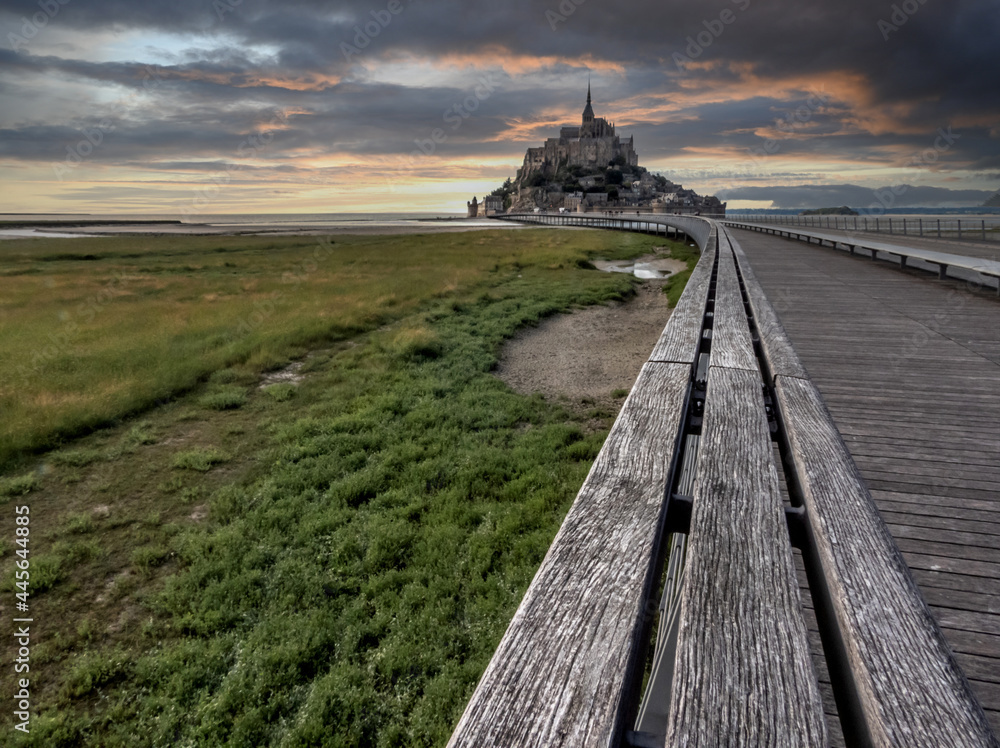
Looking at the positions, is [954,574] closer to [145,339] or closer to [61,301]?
[145,339]

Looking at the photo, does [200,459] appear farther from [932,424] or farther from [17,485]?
[932,424]

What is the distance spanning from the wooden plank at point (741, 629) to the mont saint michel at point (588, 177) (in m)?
141

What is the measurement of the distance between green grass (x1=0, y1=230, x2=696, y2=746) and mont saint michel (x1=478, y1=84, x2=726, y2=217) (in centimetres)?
13617

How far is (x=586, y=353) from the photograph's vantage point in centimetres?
1208

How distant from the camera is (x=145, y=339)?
1255 cm

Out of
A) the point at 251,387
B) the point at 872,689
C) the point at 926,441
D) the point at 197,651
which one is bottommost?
the point at 197,651

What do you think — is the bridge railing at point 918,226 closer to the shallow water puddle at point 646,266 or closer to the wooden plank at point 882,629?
the shallow water puddle at point 646,266

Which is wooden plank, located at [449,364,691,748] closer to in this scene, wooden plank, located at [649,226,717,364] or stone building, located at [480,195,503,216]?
wooden plank, located at [649,226,717,364]

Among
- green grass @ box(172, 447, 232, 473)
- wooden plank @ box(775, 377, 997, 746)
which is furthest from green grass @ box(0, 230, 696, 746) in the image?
wooden plank @ box(775, 377, 997, 746)

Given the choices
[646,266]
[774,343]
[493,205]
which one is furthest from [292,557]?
[493,205]

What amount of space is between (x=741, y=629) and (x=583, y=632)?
0.35 m

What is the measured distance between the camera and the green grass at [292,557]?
341cm

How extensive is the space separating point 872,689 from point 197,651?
13.6ft

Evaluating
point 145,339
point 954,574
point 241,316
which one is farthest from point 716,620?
point 241,316
